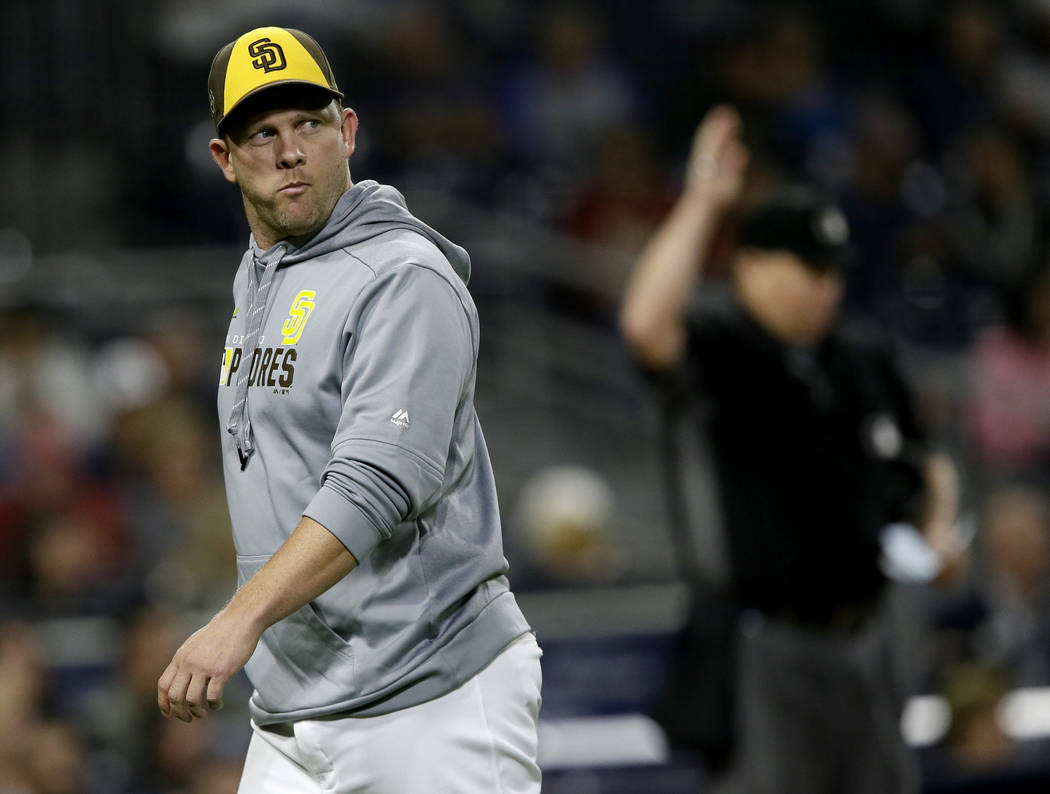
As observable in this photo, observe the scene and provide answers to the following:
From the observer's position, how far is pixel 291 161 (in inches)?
110

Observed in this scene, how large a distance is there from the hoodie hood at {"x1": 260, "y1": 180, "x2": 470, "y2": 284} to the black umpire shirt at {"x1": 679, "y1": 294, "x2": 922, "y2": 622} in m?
2.00

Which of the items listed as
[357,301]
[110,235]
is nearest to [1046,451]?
[110,235]

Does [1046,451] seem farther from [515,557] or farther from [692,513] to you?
[692,513]

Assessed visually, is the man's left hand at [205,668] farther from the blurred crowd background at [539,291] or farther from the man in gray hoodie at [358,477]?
the blurred crowd background at [539,291]

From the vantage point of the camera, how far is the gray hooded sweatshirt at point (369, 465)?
2621mm

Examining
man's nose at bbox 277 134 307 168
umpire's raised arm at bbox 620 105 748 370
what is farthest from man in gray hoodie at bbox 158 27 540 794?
umpire's raised arm at bbox 620 105 748 370

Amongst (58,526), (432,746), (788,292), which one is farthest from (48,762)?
(432,746)

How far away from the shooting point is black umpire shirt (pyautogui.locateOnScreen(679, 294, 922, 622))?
470cm

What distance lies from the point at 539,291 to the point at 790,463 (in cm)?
439

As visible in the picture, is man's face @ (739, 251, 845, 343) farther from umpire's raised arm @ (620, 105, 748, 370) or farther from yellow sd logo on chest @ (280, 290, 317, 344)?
yellow sd logo on chest @ (280, 290, 317, 344)

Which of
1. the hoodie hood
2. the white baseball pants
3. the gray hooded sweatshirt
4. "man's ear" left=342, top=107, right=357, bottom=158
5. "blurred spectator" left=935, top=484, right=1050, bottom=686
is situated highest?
"man's ear" left=342, top=107, right=357, bottom=158

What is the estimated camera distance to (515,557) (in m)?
7.68

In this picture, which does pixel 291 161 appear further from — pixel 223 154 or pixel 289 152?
pixel 223 154

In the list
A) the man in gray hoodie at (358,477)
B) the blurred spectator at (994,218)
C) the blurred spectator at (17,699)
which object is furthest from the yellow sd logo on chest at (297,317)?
the blurred spectator at (994,218)
